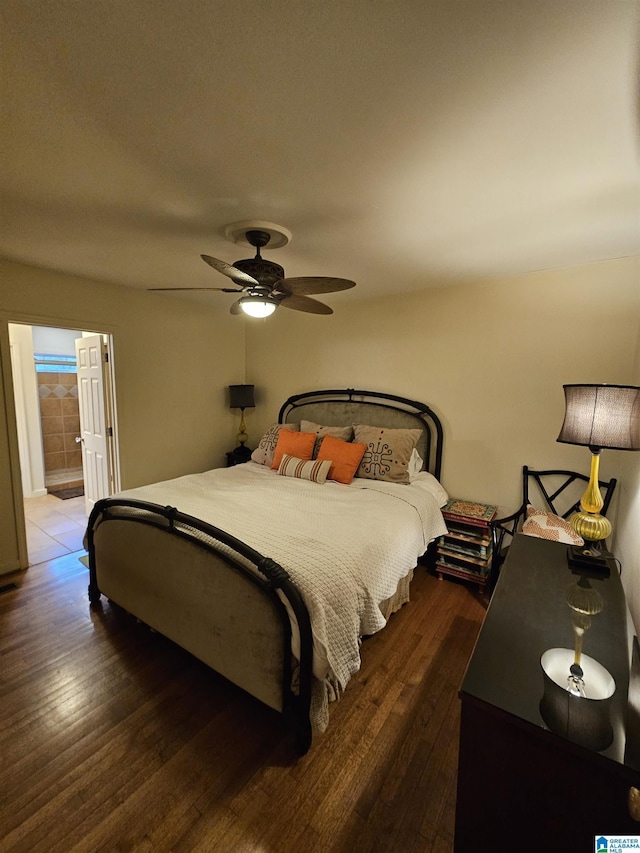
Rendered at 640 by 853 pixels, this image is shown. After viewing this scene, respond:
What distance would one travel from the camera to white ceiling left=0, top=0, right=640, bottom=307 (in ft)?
3.10

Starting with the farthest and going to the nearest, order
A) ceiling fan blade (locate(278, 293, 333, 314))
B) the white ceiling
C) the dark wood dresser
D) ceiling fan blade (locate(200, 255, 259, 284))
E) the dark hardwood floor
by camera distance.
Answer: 1. ceiling fan blade (locate(278, 293, 333, 314))
2. ceiling fan blade (locate(200, 255, 259, 284))
3. the dark hardwood floor
4. the white ceiling
5. the dark wood dresser

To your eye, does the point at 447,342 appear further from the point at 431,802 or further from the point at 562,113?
the point at 431,802

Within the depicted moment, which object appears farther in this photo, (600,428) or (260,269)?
(260,269)

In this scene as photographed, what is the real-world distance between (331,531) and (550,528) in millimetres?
1588

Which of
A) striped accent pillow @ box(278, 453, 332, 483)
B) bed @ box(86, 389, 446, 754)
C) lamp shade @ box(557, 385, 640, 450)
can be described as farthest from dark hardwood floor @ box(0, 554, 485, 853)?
lamp shade @ box(557, 385, 640, 450)

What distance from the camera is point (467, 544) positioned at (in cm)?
294

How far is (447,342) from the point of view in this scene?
3250 millimetres

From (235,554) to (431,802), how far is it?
1238 mm

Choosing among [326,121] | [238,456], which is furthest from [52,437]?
[326,121]

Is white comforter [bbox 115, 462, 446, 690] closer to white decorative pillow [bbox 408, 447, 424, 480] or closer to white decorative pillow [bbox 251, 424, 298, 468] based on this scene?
white decorative pillow [bbox 408, 447, 424, 480]

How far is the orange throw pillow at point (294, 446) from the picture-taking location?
3.36m

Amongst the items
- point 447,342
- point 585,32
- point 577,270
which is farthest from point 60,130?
point 577,270

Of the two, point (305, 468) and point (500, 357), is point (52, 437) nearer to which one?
point (305, 468)

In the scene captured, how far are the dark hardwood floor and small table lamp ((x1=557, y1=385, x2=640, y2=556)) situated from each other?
1.12 metres
